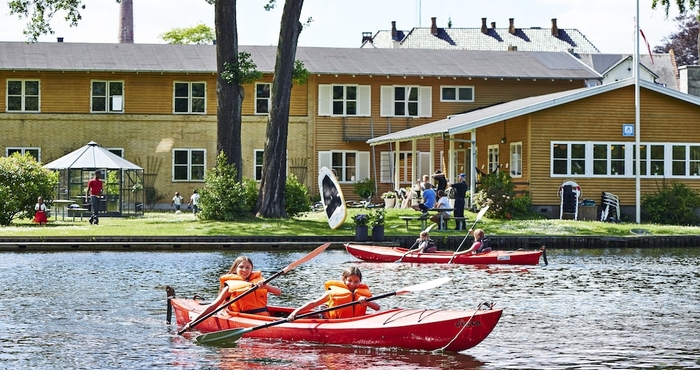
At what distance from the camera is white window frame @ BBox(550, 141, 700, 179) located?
136 ft

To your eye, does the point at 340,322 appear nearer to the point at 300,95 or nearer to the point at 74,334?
the point at 74,334

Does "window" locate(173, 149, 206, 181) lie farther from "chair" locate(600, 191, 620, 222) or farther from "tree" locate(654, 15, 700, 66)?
"tree" locate(654, 15, 700, 66)

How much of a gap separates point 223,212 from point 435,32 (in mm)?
64927

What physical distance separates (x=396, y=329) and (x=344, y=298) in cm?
120

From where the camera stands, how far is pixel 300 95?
53.7m

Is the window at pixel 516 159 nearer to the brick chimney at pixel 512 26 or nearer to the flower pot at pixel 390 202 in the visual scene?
the flower pot at pixel 390 202

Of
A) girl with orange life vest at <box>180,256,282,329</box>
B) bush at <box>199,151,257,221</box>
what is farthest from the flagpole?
girl with orange life vest at <box>180,256,282,329</box>

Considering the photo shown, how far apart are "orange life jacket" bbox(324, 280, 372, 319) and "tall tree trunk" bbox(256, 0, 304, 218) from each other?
22312 millimetres

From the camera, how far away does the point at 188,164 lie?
172ft

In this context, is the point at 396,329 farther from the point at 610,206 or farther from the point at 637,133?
the point at 610,206

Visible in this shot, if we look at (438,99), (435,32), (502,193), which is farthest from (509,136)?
(435,32)

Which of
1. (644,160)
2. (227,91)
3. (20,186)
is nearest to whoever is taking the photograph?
(20,186)

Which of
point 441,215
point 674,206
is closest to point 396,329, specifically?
point 441,215

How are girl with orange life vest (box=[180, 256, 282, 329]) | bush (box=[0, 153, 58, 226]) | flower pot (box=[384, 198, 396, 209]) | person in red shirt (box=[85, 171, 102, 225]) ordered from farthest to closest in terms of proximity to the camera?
flower pot (box=[384, 198, 396, 209]) < person in red shirt (box=[85, 171, 102, 225]) < bush (box=[0, 153, 58, 226]) < girl with orange life vest (box=[180, 256, 282, 329])
